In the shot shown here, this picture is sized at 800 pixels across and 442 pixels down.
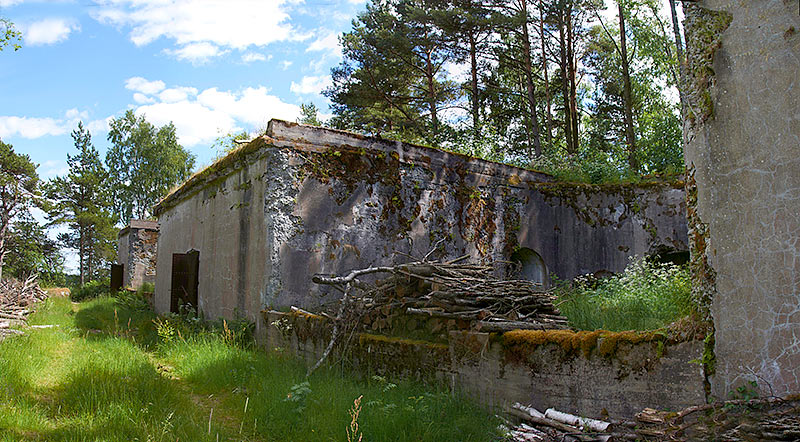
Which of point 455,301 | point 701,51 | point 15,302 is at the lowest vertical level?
point 15,302

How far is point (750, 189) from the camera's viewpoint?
11.8ft

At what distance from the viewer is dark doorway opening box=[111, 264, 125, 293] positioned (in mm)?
19328

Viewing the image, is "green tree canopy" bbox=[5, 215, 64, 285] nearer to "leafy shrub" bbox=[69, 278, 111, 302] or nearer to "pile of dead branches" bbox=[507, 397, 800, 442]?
"leafy shrub" bbox=[69, 278, 111, 302]

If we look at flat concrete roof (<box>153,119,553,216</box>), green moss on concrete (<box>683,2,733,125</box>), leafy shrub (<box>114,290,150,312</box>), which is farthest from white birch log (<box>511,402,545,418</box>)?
leafy shrub (<box>114,290,150,312</box>)

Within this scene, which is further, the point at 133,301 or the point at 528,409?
the point at 133,301

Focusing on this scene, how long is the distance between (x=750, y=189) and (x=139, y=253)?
65.1 feet

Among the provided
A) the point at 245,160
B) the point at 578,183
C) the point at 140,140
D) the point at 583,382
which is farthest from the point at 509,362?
the point at 140,140

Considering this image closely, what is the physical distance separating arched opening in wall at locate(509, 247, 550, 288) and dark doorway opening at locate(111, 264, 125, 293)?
49.2 ft

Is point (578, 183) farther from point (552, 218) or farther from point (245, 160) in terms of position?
point (245, 160)

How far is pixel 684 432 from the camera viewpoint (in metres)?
3.24

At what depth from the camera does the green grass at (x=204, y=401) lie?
428 centimetres

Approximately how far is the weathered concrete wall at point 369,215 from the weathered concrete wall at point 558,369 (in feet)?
9.11

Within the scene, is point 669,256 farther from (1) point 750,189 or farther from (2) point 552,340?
(1) point 750,189

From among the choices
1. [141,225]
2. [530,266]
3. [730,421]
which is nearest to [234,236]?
[530,266]
